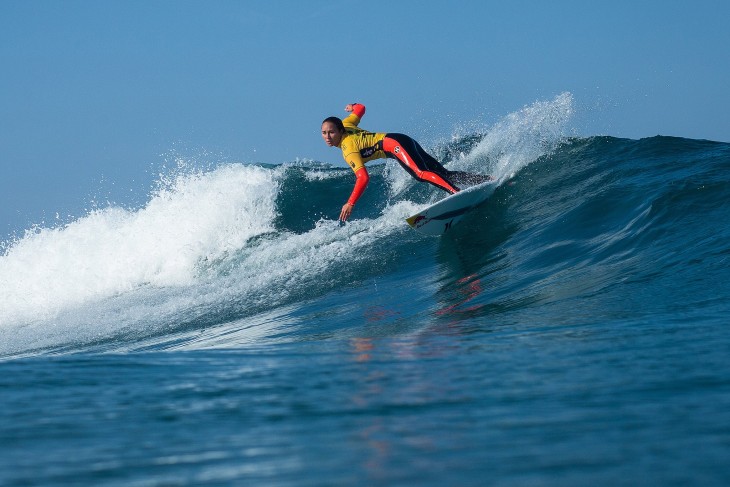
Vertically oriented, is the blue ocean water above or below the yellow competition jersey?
below

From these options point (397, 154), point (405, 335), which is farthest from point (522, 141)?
point (405, 335)

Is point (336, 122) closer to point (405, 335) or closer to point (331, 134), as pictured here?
point (331, 134)

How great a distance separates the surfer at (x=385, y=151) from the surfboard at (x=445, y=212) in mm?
236

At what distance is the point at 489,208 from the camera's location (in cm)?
1001

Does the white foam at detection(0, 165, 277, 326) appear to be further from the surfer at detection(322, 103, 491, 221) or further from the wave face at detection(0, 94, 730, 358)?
the surfer at detection(322, 103, 491, 221)

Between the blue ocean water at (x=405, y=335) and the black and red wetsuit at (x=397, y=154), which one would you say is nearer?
the blue ocean water at (x=405, y=335)

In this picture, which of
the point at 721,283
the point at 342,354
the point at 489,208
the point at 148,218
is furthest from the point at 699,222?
the point at 148,218

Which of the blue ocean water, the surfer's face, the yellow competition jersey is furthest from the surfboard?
the surfer's face

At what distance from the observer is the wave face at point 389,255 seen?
584 centimetres

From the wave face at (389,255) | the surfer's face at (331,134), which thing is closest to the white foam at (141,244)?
the wave face at (389,255)

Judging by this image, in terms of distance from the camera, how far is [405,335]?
4.52m

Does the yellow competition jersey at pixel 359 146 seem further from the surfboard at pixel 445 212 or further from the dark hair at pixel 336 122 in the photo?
the surfboard at pixel 445 212

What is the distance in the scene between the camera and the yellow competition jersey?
31.2 ft

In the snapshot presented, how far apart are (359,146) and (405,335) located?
5.42 meters
